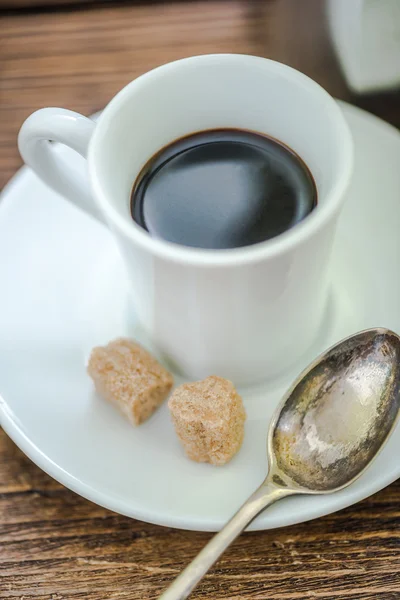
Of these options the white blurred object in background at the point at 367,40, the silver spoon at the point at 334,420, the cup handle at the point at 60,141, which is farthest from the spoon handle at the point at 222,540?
the white blurred object in background at the point at 367,40

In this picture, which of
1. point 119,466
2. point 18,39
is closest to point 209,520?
point 119,466

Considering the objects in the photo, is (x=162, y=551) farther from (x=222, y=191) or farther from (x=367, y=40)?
(x=367, y=40)

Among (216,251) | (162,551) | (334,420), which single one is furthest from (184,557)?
(216,251)

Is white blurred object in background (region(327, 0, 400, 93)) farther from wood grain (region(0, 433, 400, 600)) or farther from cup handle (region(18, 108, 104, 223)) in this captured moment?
wood grain (region(0, 433, 400, 600))

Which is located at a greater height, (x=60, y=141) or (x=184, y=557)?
(x=60, y=141)

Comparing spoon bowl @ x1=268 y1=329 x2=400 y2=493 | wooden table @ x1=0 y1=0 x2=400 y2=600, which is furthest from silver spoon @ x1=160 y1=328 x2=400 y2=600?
wooden table @ x1=0 y1=0 x2=400 y2=600

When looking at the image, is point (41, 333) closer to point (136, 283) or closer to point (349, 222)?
point (136, 283)

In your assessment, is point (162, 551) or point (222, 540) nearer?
point (222, 540)

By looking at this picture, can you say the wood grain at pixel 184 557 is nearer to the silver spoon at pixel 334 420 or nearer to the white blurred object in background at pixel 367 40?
the silver spoon at pixel 334 420
